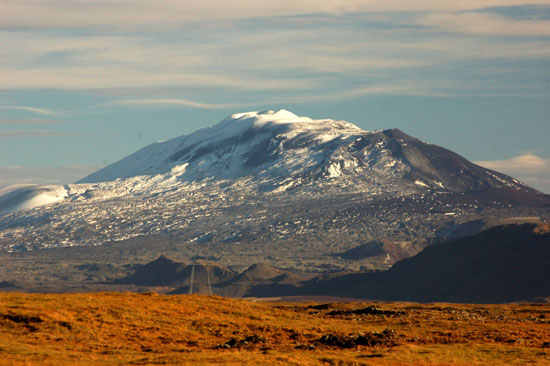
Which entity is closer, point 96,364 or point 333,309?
point 96,364

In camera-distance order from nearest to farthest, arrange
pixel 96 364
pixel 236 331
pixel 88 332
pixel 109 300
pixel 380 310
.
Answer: pixel 96 364 < pixel 88 332 < pixel 236 331 < pixel 109 300 < pixel 380 310

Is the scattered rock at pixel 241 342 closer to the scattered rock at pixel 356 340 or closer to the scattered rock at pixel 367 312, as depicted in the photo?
the scattered rock at pixel 356 340

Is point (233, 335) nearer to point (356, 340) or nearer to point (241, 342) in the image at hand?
point (241, 342)

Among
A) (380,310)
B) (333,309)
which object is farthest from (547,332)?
(333,309)

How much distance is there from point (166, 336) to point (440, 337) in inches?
875

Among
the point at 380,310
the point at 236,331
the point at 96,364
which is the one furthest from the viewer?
the point at 380,310

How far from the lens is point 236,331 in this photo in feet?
236

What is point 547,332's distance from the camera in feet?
244

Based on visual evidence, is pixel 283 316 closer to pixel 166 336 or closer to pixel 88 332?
pixel 166 336

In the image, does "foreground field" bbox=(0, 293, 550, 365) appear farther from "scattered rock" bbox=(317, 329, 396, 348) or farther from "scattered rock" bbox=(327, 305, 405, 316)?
"scattered rock" bbox=(327, 305, 405, 316)

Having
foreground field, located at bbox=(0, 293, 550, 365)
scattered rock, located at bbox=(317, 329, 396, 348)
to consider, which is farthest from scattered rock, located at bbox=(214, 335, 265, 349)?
scattered rock, located at bbox=(317, 329, 396, 348)

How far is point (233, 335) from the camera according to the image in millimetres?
70688

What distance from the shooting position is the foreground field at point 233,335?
191ft

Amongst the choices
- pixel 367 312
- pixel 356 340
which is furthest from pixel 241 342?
pixel 367 312
